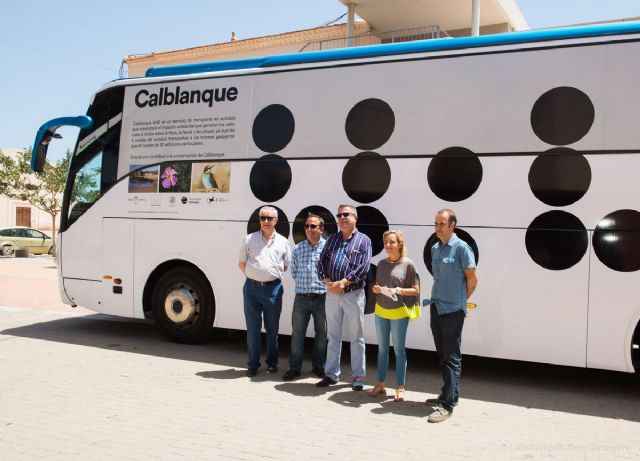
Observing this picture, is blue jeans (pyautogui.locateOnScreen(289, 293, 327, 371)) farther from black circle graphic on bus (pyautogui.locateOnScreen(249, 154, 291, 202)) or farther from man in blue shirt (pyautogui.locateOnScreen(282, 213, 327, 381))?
black circle graphic on bus (pyautogui.locateOnScreen(249, 154, 291, 202))

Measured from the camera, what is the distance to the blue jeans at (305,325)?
20.5 ft

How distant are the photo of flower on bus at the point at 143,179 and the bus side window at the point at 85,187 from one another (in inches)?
24.4

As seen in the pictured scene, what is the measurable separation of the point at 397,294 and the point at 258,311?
1863 mm

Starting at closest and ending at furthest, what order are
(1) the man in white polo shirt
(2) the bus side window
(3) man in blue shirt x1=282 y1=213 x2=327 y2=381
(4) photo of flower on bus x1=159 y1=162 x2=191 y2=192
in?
(3) man in blue shirt x1=282 y1=213 x2=327 y2=381 → (1) the man in white polo shirt → (4) photo of flower on bus x1=159 y1=162 x2=191 y2=192 → (2) the bus side window

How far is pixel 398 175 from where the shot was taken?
639cm

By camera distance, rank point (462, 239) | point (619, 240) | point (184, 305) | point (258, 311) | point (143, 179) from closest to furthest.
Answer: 1. point (619, 240)
2. point (462, 239)
3. point (258, 311)
4. point (184, 305)
5. point (143, 179)

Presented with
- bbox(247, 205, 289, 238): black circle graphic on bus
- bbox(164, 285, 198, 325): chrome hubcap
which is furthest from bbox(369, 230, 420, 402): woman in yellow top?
bbox(164, 285, 198, 325): chrome hubcap

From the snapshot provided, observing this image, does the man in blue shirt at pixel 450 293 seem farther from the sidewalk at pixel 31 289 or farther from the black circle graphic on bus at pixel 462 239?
the sidewalk at pixel 31 289

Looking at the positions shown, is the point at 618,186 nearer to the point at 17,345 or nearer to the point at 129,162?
the point at 129,162

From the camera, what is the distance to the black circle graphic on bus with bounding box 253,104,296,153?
7.01 meters

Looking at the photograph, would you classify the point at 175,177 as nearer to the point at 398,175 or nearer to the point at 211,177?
the point at 211,177

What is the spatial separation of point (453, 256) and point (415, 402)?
160cm

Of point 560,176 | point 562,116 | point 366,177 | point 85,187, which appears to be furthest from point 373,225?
point 85,187

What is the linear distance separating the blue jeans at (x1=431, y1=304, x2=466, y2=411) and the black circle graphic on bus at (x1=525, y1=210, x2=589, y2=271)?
1372 mm
